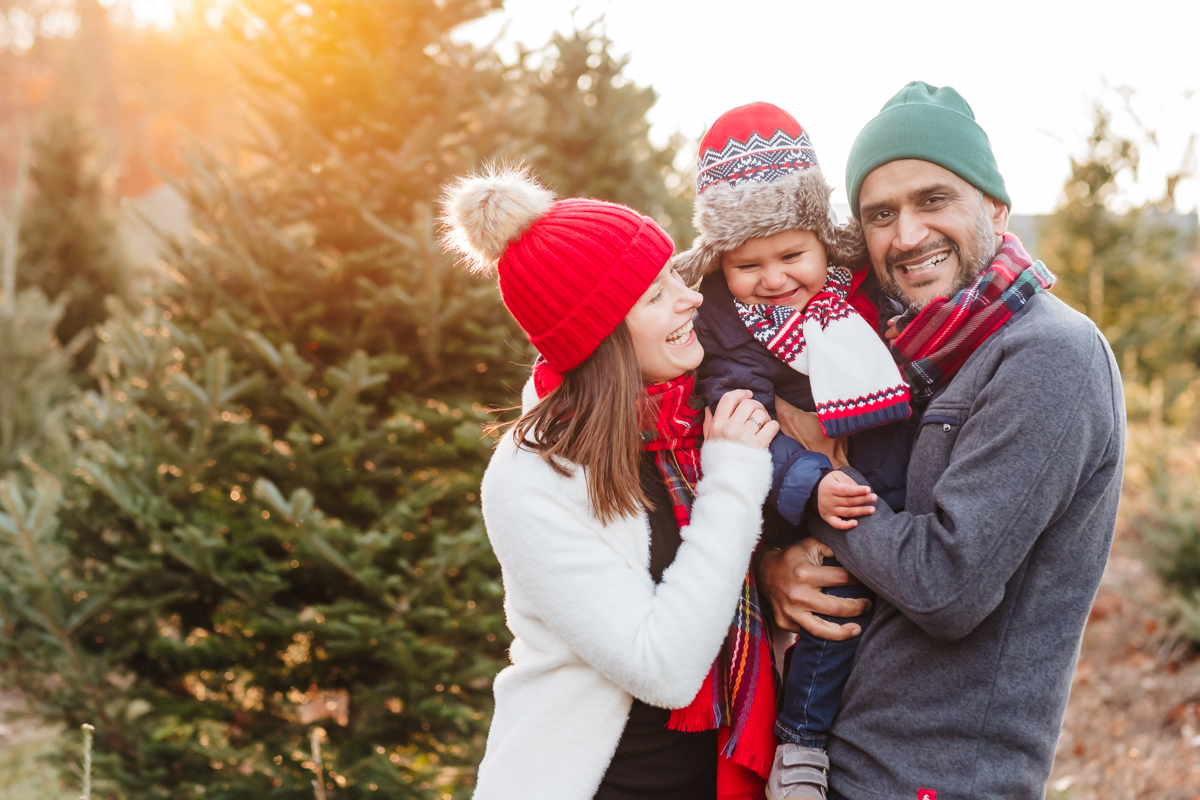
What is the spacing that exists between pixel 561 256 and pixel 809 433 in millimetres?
745

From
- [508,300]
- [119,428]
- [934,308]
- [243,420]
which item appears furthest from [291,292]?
[934,308]

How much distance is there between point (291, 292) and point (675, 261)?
2.01 meters

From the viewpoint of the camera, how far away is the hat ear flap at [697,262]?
88.1 inches

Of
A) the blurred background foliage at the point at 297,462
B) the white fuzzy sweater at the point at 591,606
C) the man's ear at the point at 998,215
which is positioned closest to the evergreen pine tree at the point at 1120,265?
the blurred background foliage at the point at 297,462

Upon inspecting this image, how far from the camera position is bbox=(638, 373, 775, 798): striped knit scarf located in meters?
1.87

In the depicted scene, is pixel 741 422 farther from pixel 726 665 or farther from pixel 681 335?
pixel 726 665

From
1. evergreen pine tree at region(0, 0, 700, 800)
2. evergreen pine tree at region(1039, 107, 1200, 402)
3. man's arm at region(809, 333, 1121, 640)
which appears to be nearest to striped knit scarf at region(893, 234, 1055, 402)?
man's arm at region(809, 333, 1121, 640)

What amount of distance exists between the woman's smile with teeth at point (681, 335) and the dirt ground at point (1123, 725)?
11.2 ft

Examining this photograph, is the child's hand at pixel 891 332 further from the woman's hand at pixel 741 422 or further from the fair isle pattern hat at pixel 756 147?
the fair isle pattern hat at pixel 756 147

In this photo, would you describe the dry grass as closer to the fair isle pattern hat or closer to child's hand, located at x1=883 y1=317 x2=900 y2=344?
the fair isle pattern hat

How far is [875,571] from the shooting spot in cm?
167

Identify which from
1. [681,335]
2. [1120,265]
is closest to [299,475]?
[681,335]

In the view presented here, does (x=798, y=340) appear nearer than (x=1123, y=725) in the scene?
Yes

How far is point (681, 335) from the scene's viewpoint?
2.01 metres
